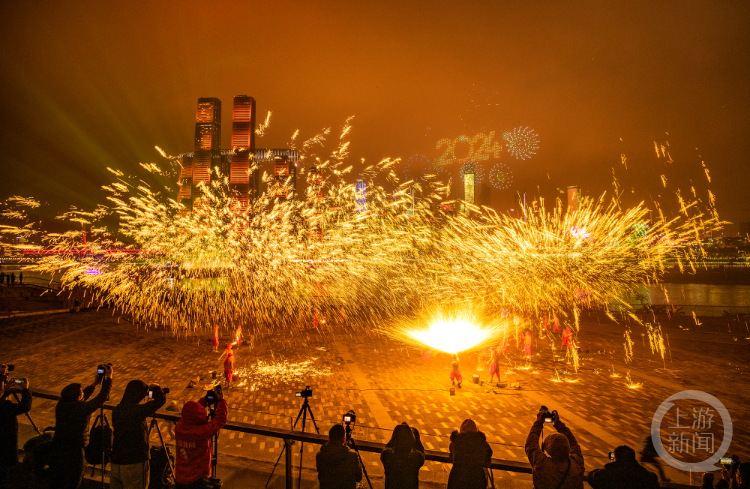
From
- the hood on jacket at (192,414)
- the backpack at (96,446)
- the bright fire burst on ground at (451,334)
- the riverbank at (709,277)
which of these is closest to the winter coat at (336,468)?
the hood on jacket at (192,414)

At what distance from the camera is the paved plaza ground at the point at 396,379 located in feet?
23.8

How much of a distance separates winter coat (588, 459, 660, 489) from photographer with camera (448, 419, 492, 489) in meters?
0.83

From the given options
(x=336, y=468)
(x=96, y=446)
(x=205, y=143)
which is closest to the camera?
(x=336, y=468)

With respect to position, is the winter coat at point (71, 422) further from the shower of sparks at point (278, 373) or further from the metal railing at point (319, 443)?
the shower of sparks at point (278, 373)

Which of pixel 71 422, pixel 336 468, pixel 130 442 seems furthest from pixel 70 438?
pixel 336 468

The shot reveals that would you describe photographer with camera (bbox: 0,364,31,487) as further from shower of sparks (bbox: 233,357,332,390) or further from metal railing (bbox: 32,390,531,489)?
shower of sparks (bbox: 233,357,332,390)

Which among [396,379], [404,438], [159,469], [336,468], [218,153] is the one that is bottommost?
[396,379]

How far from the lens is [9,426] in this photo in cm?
383

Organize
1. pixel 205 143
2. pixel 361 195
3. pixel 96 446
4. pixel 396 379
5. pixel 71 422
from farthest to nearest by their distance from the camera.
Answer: pixel 361 195 → pixel 396 379 → pixel 205 143 → pixel 96 446 → pixel 71 422

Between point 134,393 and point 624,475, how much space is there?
14.2 feet

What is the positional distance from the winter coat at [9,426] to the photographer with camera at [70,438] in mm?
517

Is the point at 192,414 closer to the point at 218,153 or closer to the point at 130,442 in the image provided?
the point at 130,442

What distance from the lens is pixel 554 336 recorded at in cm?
1744

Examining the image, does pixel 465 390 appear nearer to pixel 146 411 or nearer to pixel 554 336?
pixel 146 411
